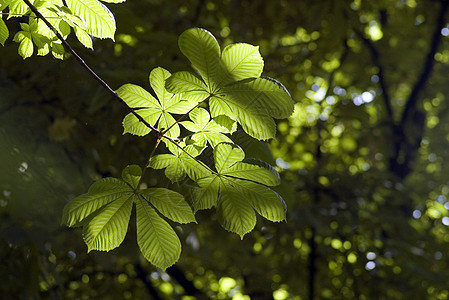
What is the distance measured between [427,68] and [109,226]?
4947 mm

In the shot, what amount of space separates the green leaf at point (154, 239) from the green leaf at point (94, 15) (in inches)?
11.0

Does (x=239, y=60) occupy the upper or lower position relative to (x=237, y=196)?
upper

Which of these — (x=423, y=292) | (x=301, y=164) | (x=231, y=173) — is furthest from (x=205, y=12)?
(x=231, y=173)

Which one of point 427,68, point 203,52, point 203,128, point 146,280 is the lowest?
point 427,68

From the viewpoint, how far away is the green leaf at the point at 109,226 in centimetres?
78

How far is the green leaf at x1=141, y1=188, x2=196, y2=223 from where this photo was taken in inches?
30.9

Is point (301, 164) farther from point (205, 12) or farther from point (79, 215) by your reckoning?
point (79, 215)

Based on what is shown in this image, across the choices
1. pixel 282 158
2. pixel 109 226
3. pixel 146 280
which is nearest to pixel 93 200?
pixel 109 226

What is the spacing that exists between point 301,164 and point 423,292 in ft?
5.15

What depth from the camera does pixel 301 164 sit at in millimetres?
4258

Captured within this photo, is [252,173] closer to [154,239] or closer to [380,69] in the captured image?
[154,239]

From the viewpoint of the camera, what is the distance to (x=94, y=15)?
0.76 m

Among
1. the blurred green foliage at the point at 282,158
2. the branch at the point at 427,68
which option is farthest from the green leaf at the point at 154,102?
the branch at the point at 427,68

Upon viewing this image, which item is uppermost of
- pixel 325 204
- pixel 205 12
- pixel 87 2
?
pixel 87 2
